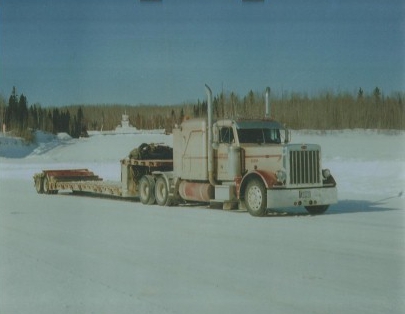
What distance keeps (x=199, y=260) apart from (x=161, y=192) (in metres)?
9.82

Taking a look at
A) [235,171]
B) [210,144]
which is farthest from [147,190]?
[235,171]

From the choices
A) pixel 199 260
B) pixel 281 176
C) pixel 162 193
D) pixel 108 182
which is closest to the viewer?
pixel 199 260

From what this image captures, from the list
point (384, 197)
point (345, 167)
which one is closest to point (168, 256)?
point (384, 197)

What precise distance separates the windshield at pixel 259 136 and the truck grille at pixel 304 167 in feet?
4.65

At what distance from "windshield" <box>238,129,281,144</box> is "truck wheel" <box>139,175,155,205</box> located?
155 inches

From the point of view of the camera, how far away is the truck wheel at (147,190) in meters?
19.4

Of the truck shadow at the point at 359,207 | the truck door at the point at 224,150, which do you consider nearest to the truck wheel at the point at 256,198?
the truck door at the point at 224,150

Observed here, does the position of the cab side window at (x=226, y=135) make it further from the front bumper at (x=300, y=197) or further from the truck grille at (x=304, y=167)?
the front bumper at (x=300, y=197)

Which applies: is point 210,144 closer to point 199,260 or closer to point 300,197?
point 300,197

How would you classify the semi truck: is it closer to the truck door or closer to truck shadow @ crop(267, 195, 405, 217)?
the truck door

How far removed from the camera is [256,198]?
15.3 m

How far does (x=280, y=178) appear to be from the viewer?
15070 millimetres

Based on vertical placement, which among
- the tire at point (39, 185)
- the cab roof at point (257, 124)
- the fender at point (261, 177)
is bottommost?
the tire at point (39, 185)

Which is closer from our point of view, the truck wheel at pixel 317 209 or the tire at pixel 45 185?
the truck wheel at pixel 317 209
